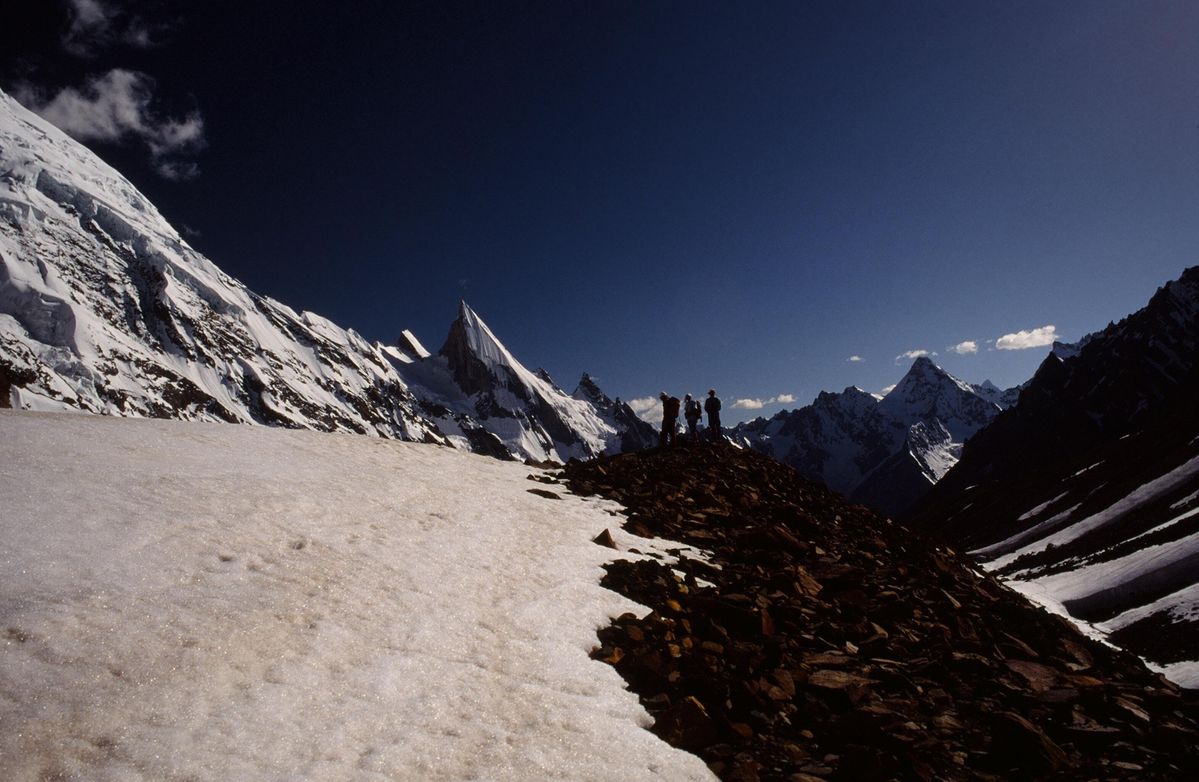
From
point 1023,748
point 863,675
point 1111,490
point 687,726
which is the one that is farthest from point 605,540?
point 1111,490

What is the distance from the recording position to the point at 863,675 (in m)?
8.14

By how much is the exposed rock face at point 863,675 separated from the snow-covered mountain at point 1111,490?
82.3 ft

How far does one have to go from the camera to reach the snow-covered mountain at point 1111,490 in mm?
37812

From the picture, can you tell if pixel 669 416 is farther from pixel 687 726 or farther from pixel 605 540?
pixel 687 726

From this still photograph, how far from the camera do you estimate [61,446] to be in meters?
10.4

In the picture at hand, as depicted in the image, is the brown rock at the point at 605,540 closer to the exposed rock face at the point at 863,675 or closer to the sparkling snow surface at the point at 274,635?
the sparkling snow surface at the point at 274,635

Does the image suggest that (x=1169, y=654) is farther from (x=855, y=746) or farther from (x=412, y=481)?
(x=412, y=481)

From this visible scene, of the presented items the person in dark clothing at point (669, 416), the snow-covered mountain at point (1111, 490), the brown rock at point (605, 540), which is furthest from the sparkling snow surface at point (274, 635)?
the snow-covered mountain at point (1111, 490)

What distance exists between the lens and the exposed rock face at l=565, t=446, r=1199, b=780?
6578 mm

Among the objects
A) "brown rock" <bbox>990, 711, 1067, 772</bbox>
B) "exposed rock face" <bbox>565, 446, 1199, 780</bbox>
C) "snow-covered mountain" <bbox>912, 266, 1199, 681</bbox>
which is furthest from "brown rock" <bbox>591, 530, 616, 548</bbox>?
"snow-covered mountain" <bbox>912, 266, 1199, 681</bbox>

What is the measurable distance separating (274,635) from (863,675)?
8.05 metres

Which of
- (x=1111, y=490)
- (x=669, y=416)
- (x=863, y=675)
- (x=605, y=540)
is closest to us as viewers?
(x=863, y=675)

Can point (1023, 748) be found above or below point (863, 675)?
below

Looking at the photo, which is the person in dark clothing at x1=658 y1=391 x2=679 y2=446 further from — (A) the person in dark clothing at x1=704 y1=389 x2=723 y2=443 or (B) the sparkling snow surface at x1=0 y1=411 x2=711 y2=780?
(B) the sparkling snow surface at x1=0 y1=411 x2=711 y2=780
